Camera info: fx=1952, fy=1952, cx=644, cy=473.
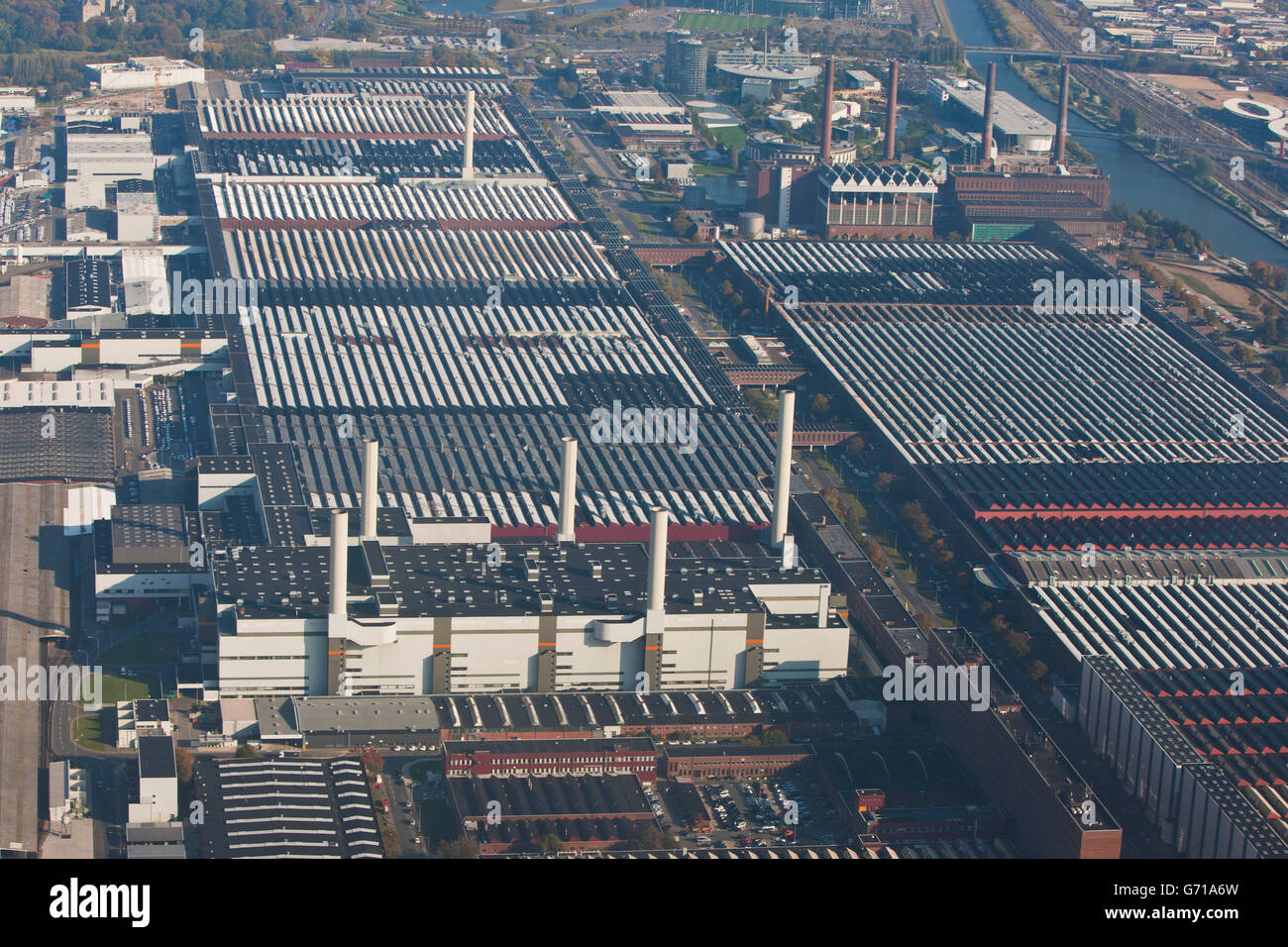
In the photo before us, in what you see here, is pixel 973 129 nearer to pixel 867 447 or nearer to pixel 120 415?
pixel 867 447

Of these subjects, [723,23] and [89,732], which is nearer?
[89,732]

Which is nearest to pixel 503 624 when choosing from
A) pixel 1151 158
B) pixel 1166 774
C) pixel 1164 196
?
pixel 1166 774

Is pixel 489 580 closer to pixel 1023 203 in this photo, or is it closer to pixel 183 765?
pixel 183 765

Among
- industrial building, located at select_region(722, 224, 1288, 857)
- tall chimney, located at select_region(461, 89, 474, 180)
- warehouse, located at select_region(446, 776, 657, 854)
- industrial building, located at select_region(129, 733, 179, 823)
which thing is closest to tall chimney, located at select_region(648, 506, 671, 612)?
warehouse, located at select_region(446, 776, 657, 854)

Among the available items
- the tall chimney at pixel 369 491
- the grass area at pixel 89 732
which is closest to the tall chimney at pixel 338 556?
the tall chimney at pixel 369 491

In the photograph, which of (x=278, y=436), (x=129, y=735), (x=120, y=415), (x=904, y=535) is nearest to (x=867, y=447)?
(x=904, y=535)

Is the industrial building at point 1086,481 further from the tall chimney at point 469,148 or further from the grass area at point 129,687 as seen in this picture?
the grass area at point 129,687
